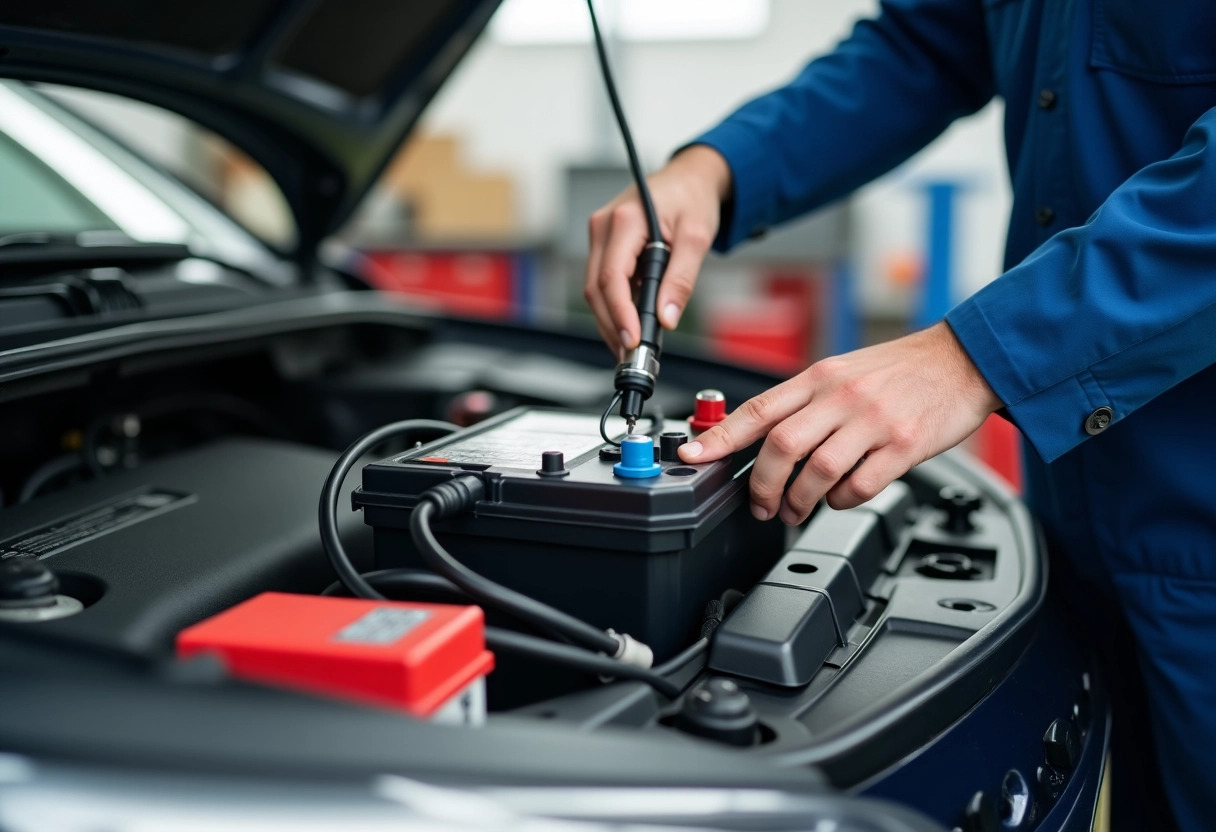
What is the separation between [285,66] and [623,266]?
0.53m

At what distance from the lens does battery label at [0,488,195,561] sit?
2.30 feet

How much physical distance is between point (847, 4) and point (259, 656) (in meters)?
6.05

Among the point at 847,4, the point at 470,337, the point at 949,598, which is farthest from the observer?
the point at 847,4

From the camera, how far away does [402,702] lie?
1.45 feet

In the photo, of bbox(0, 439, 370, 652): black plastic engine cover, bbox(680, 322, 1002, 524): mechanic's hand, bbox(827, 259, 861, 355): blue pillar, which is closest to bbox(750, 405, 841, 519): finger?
bbox(680, 322, 1002, 524): mechanic's hand

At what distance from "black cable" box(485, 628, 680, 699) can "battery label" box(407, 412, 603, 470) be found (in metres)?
0.13

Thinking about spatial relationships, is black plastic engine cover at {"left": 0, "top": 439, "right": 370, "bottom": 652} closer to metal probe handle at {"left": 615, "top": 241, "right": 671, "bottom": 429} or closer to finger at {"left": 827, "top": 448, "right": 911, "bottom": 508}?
metal probe handle at {"left": 615, "top": 241, "right": 671, "bottom": 429}

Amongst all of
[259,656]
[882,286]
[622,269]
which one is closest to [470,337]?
[622,269]

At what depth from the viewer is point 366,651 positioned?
0.45 meters

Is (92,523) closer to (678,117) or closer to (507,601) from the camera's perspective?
(507,601)

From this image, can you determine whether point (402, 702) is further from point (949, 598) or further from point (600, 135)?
point (600, 135)

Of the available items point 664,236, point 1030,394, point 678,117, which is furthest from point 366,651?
point 678,117

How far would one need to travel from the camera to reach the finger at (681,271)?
2.85 feet

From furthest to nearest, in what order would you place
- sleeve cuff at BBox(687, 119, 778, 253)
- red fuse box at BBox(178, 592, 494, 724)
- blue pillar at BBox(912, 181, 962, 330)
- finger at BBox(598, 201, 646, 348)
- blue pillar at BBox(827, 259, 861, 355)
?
blue pillar at BBox(827, 259, 861, 355)
blue pillar at BBox(912, 181, 962, 330)
sleeve cuff at BBox(687, 119, 778, 253)
finger at BBox(598, 201, 646, 348)
red fuse box at BBox(178, 592, 494, 724)
